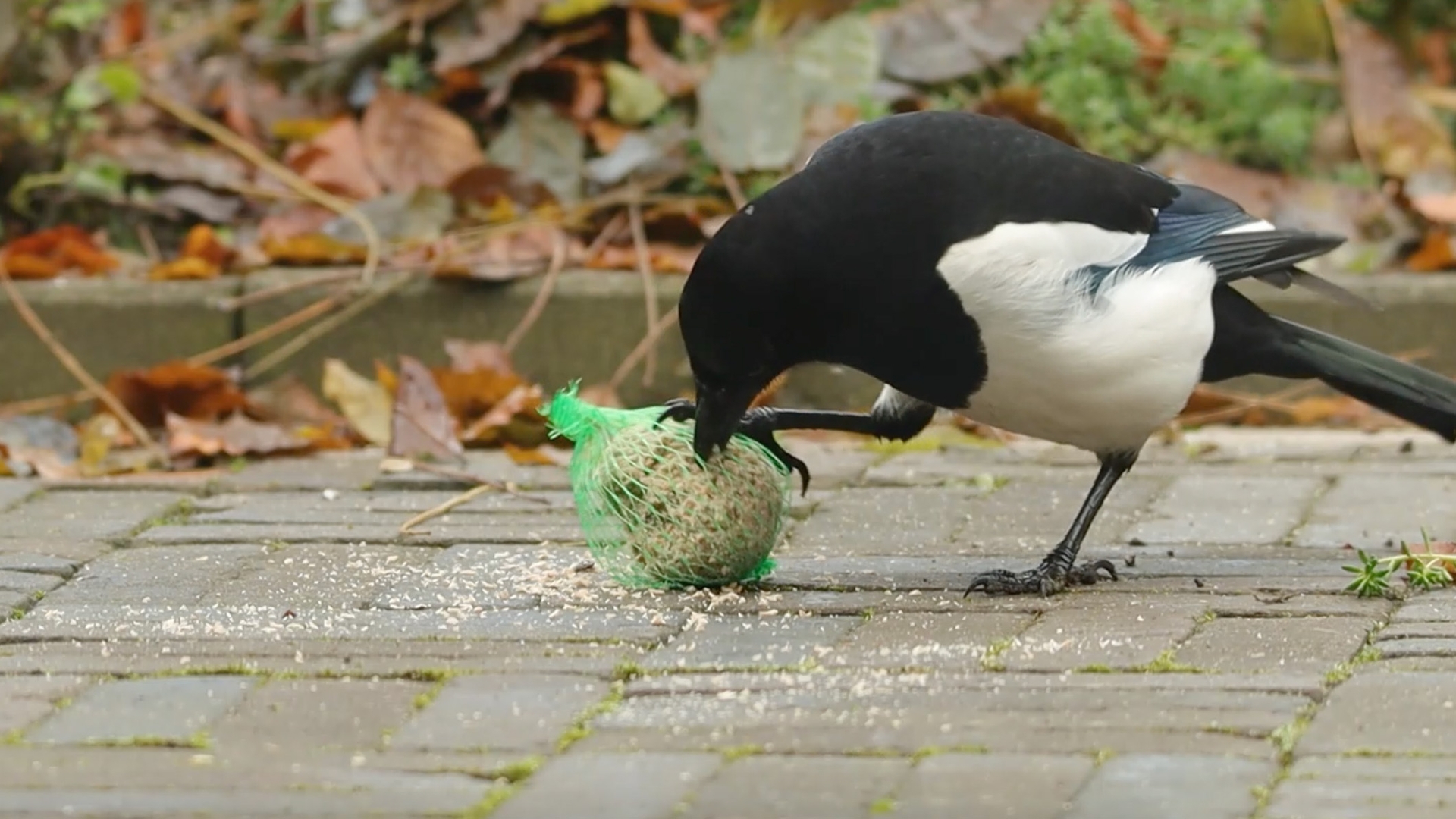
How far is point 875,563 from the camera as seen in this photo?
4.15m

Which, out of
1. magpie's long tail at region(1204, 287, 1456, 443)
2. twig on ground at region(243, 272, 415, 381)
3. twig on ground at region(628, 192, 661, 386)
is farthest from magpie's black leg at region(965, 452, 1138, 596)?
twig on ground at region(243, 272, 415, 381)

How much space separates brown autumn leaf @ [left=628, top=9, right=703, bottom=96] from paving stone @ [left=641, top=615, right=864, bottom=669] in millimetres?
3272

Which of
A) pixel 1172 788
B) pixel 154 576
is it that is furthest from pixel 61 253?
pixel 1172 788

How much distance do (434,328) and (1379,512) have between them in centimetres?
251

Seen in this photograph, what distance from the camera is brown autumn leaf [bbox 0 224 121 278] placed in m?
6.12

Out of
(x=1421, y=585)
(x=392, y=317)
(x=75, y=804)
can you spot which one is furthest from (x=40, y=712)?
(x=392, y=317)

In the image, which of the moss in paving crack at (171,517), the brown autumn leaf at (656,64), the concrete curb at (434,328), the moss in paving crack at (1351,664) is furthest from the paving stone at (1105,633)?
the brown autumn leaf at (656,64)

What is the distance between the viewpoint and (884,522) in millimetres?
4598

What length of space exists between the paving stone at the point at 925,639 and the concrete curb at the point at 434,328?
7.47 ft

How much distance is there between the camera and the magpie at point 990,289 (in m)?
3.73

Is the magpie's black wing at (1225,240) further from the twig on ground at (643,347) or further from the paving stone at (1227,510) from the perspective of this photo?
the twig on ground at (643,347)

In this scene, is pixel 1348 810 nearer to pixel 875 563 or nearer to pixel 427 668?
pixel 427 668

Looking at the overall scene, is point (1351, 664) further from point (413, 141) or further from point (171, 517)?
point (413, 141)

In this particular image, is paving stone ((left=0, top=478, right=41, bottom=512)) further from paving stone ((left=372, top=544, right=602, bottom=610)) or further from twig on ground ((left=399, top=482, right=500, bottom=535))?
paving stone ((left=372, top=544, right=602, bottom=610))
